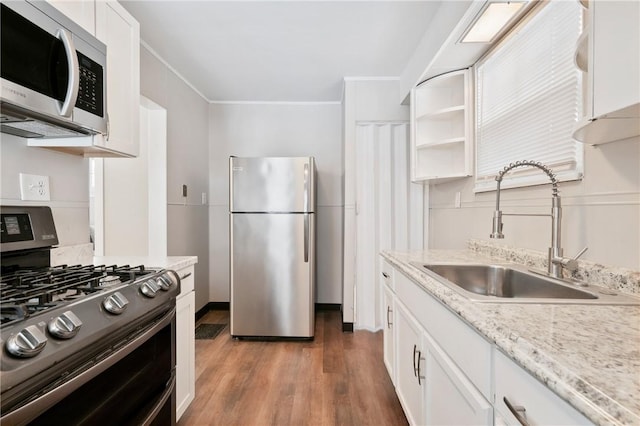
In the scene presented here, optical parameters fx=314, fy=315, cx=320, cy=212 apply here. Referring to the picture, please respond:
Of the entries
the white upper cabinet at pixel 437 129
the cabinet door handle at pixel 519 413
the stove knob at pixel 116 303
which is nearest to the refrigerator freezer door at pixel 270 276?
the white upper cabinet at pixel 437 129

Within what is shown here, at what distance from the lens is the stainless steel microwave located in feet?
3.27

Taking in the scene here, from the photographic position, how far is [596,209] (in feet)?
3.79

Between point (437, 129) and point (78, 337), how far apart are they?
7.82 feet

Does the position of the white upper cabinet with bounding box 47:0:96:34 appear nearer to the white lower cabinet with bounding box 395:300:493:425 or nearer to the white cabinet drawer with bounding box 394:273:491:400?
the white cabinet drawer with bounding box 394:273:491:400

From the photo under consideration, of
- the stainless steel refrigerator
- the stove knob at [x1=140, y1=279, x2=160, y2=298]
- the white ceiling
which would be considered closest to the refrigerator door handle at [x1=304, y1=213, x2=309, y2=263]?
the stainless steel refrigerator

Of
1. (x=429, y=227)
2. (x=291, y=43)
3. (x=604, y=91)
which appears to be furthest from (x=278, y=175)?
(x=604, y=91)

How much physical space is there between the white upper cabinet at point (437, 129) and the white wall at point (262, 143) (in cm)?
144

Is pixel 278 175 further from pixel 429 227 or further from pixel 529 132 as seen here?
pixel 529 132

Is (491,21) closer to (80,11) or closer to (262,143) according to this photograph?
(80,11)

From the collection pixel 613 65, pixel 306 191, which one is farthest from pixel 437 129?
pixel 613 65

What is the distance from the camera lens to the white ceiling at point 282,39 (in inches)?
77.4

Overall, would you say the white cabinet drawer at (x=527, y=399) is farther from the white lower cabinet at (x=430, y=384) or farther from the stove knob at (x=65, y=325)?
the stove knob at (x=65, y=325)

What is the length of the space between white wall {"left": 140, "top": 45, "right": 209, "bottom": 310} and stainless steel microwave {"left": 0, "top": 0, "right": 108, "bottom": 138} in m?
1.15

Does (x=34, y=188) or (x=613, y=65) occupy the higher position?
(x=613, y=65)
